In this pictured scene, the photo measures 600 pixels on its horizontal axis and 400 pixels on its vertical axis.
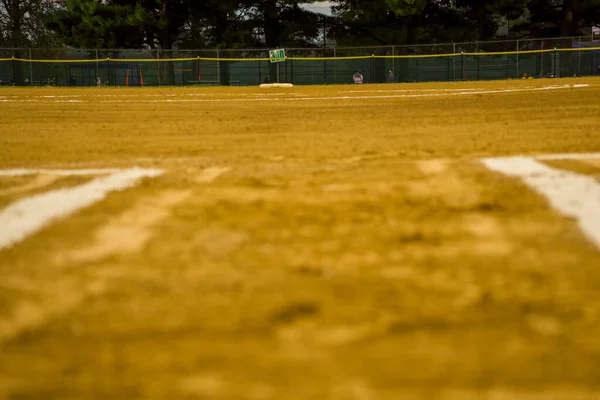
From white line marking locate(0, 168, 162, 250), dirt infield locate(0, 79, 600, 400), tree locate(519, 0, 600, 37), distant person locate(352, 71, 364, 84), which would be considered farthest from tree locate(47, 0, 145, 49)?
dirt infield locate(0, 79, 600, 400)

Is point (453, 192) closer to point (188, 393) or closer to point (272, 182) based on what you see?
point (272, 182)

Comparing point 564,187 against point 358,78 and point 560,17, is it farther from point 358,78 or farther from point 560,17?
point 560,17

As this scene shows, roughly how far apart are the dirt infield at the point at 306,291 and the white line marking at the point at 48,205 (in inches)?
1.6

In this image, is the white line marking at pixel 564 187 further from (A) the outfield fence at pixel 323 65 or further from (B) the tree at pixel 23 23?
(B) the tree at pixel 23 23

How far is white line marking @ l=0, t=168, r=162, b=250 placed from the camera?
1424 millimetres

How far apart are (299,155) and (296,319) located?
6.48ft

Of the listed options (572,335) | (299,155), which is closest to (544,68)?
(299,155)

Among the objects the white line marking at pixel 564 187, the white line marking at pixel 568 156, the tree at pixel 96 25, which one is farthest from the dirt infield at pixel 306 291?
the tree at pixel 96 25

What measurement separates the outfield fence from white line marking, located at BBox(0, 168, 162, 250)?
2485 centimetres

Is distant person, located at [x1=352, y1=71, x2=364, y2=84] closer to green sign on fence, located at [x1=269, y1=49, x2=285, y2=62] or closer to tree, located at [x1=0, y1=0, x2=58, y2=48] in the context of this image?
green sign on fence, located at [x1=269, y1=49, x2=285, y2=62]

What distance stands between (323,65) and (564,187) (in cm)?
2726

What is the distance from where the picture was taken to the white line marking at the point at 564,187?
140 centimetres

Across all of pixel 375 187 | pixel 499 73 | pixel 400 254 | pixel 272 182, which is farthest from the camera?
pixel 499 73

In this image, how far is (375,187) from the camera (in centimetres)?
188
